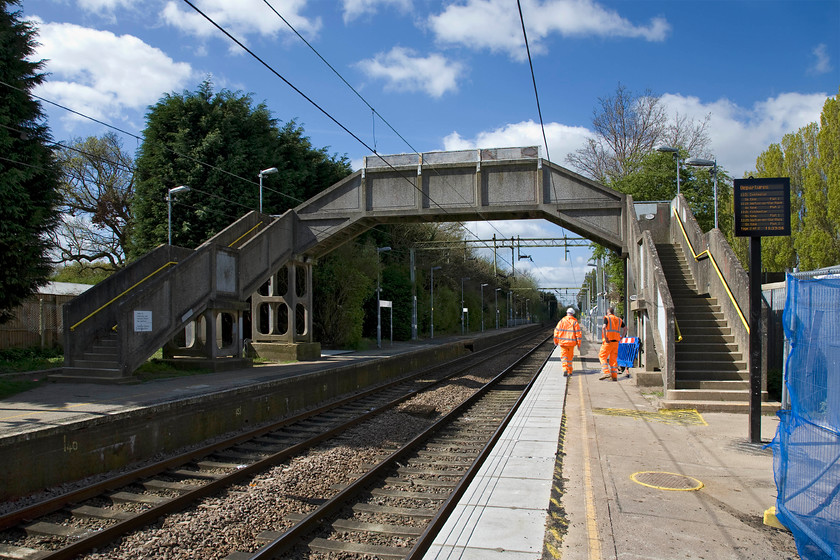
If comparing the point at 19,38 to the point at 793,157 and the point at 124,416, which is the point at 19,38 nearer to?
the point at 124,416

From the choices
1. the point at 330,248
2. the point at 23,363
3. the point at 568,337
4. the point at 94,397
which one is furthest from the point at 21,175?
the point at 568,337

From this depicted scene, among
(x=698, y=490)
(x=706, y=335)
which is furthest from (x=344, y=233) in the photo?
(x=698, y=490)

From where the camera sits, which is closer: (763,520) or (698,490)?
(763,520)

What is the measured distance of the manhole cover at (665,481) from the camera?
6.59 meters

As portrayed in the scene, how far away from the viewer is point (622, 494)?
635 cm

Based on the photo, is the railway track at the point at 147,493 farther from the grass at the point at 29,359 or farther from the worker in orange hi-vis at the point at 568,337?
the grass at the point at 29,359

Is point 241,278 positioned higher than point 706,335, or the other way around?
point 241,278

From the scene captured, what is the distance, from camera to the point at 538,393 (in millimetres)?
14461

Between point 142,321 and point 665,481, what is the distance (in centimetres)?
1188

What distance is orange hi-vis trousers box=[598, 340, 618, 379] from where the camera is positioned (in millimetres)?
16578

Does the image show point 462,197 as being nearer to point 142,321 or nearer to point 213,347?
point 213,347

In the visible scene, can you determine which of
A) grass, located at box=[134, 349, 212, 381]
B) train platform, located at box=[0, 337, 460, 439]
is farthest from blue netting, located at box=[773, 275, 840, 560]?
grass, located at box=[134, 349, 212, 381]

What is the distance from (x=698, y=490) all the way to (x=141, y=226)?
26.4 meters

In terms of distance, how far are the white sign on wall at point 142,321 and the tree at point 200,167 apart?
1210 centimetres
